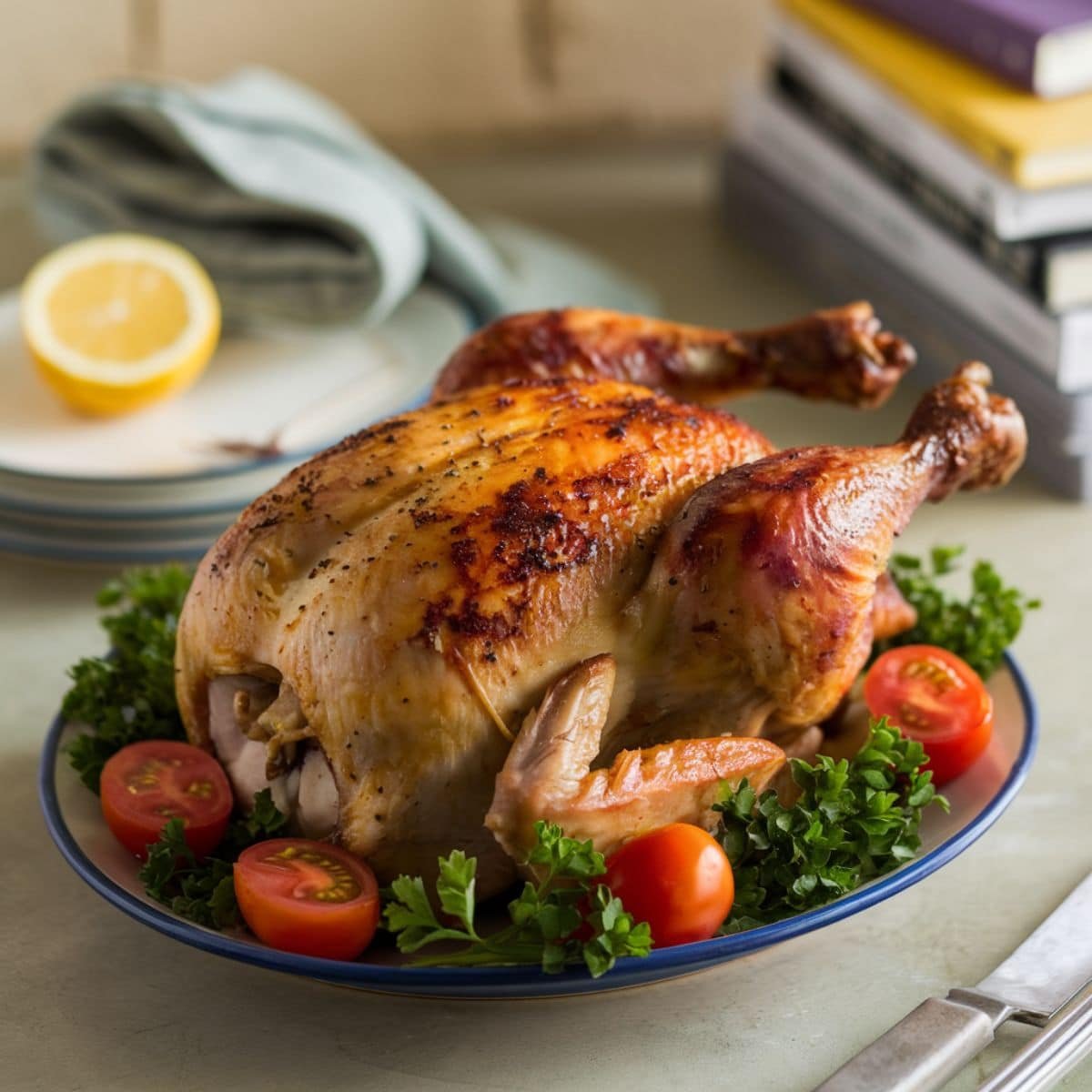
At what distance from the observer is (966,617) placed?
1856 mm

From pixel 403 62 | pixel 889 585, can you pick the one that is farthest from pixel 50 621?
pixel 403 62

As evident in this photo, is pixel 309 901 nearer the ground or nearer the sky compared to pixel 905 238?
nearer the ground

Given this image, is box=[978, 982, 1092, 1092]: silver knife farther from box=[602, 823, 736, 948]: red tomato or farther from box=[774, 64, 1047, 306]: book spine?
box=[774, 64, 1047, 306]: book spine

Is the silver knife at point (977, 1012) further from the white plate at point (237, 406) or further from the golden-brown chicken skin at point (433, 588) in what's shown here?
the white plate at point (237, 406)

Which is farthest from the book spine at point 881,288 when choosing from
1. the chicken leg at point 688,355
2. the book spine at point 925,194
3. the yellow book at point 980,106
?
the chicken leg at point 688,355

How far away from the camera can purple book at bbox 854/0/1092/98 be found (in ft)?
8.30

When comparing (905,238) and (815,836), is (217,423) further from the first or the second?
(815,836)

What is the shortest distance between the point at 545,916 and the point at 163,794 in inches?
16.9

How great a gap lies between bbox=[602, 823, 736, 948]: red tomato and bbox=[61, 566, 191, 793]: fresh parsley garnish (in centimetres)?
58

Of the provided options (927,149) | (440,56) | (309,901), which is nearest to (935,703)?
(309,901)

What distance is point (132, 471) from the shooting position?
2.44 meters

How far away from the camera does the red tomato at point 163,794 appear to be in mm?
1545

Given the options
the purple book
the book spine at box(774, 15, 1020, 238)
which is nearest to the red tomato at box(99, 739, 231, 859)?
the book spine at box(774, 15, 1020, 238)

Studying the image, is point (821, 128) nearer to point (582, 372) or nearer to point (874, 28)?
point (874, 28)
